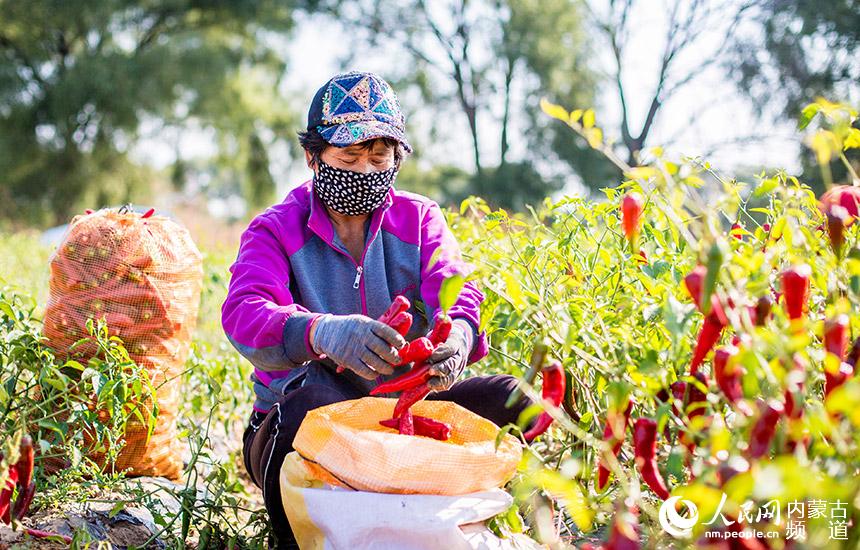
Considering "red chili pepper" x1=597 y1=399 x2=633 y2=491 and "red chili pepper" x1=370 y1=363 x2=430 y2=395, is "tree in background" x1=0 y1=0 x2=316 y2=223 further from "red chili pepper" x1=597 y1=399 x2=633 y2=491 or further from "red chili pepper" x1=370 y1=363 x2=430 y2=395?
"red chili pepper" x1=597 y1=399 x2=633 y2=491

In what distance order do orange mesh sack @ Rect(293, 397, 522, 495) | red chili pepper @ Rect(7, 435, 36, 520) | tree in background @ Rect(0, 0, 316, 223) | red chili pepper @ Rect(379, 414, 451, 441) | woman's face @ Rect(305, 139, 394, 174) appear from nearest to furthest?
red chili pepper @ Rect(7, 435, 36, 520), orange mesh sack @ Rect(293, 397, 522, 495), red chili pepper @ Rect(379, 414, 451, 441), woman's face @ Rect(305, 139, 394, 174), tree in background @ Rect(0, 0, 316, 223)

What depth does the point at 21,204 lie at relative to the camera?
16.2m

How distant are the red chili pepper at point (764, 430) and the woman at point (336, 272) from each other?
85 centimetres

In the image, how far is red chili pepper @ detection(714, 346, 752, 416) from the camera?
1.05 meters

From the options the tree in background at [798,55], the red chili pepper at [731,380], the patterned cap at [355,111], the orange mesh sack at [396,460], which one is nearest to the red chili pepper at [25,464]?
the orange mesh sack at [396,460]

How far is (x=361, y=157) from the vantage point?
2.09 metres

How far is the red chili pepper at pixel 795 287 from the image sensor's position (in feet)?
3.50

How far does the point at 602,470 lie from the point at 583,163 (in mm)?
15066

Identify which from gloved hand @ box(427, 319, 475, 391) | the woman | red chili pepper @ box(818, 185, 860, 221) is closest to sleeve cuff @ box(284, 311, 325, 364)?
the woman

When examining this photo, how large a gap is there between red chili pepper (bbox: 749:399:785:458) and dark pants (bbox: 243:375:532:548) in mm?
992

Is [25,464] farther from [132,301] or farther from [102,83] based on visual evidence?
[102,83]

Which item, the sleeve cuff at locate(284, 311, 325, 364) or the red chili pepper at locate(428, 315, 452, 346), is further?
the sleeve cuff at locate(284, 311, 325, 364)

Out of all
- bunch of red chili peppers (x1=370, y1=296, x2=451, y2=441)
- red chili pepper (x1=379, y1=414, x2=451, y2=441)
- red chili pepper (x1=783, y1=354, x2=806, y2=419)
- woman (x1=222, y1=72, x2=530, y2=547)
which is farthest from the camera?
woman (x1=222, y1=72, x2=530, y2=547)

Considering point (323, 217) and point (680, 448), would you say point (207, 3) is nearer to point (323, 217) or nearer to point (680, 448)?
point (323, 217)
